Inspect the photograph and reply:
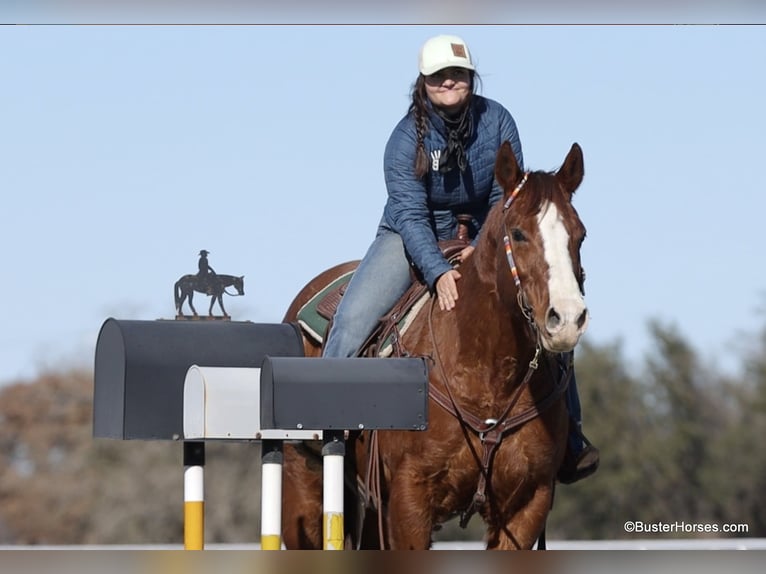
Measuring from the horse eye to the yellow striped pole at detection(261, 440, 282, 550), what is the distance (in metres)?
1.58

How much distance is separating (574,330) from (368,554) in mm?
1934

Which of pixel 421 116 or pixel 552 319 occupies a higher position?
pixel 421 116

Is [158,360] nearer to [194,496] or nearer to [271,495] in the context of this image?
[194,496]

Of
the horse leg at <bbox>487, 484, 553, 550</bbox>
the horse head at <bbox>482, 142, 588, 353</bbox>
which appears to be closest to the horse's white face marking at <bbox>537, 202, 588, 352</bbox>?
Answer: the horse head at <bbox>482, 142, 588, 353</bbox>

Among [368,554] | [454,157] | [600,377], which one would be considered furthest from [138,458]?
[368,554]

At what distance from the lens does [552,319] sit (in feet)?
21.5

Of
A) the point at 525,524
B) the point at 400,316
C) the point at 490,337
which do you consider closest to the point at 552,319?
the point at 490,337

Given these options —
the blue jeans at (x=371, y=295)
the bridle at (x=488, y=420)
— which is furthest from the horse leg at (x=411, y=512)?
the blue jeans at (x=371, y=295)

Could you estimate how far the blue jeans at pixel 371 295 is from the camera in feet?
26.8

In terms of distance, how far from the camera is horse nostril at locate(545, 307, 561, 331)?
6531 mm

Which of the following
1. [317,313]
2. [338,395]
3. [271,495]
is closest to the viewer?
[338,395]

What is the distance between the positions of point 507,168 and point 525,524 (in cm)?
176

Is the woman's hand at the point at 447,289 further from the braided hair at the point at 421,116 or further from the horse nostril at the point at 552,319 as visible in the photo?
the horse nostril at the point at 552,319

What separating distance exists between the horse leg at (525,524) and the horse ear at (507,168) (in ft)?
5.01
